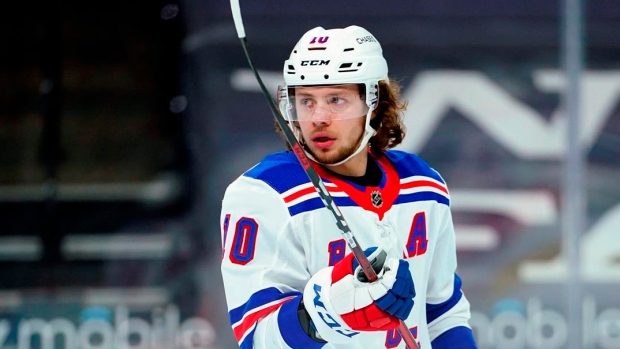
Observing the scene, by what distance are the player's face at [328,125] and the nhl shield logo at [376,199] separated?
88 mm

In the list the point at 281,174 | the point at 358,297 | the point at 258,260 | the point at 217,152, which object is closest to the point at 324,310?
the point at 358,297

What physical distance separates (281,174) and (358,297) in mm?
321

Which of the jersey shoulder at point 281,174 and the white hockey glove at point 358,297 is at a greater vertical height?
the jersey shoulder at point 281,174

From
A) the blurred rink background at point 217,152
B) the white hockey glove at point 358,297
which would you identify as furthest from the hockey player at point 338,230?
the blurred rink background at point 217,152

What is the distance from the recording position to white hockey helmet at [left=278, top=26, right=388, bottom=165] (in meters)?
2.27

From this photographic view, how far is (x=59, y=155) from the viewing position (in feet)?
15.3

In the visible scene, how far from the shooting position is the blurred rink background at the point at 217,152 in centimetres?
455

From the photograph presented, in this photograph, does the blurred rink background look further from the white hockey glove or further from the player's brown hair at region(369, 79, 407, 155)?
the white hockey glove

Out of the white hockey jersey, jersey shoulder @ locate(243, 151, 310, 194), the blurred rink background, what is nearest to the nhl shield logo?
the white hockey jersey

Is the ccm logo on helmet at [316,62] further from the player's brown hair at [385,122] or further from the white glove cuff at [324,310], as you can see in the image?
the white glove cuff at [324,310]

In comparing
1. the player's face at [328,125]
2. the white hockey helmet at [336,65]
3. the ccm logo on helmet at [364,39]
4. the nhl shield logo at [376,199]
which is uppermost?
the ccm logo on helmet at [364,39]

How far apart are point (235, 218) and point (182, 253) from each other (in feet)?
7.94

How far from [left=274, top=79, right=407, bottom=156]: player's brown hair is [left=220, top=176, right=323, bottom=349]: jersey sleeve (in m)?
0.30

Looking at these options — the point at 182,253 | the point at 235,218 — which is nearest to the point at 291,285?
the point at 235,218
